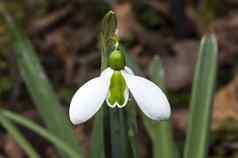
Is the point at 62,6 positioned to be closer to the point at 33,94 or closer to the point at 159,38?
the point at 159,38

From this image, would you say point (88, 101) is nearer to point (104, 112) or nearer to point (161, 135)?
point (104, 112)

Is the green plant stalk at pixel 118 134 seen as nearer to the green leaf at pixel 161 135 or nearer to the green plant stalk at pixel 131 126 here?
the green plant stalk at pixel 131 126

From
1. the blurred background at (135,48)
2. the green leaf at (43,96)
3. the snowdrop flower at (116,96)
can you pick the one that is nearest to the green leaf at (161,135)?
the green leaf at (43,96)

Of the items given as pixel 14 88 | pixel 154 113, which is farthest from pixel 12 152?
pixel 154 113

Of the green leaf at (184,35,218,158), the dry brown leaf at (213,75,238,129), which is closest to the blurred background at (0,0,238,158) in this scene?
the dry brown leaf at (213,75,238,129)

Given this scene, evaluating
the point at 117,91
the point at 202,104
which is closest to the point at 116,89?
the point at 117,91

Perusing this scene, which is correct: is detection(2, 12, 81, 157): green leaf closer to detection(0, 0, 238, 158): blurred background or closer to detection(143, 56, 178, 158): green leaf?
detection(143, 56, 178, 158): green leaf
